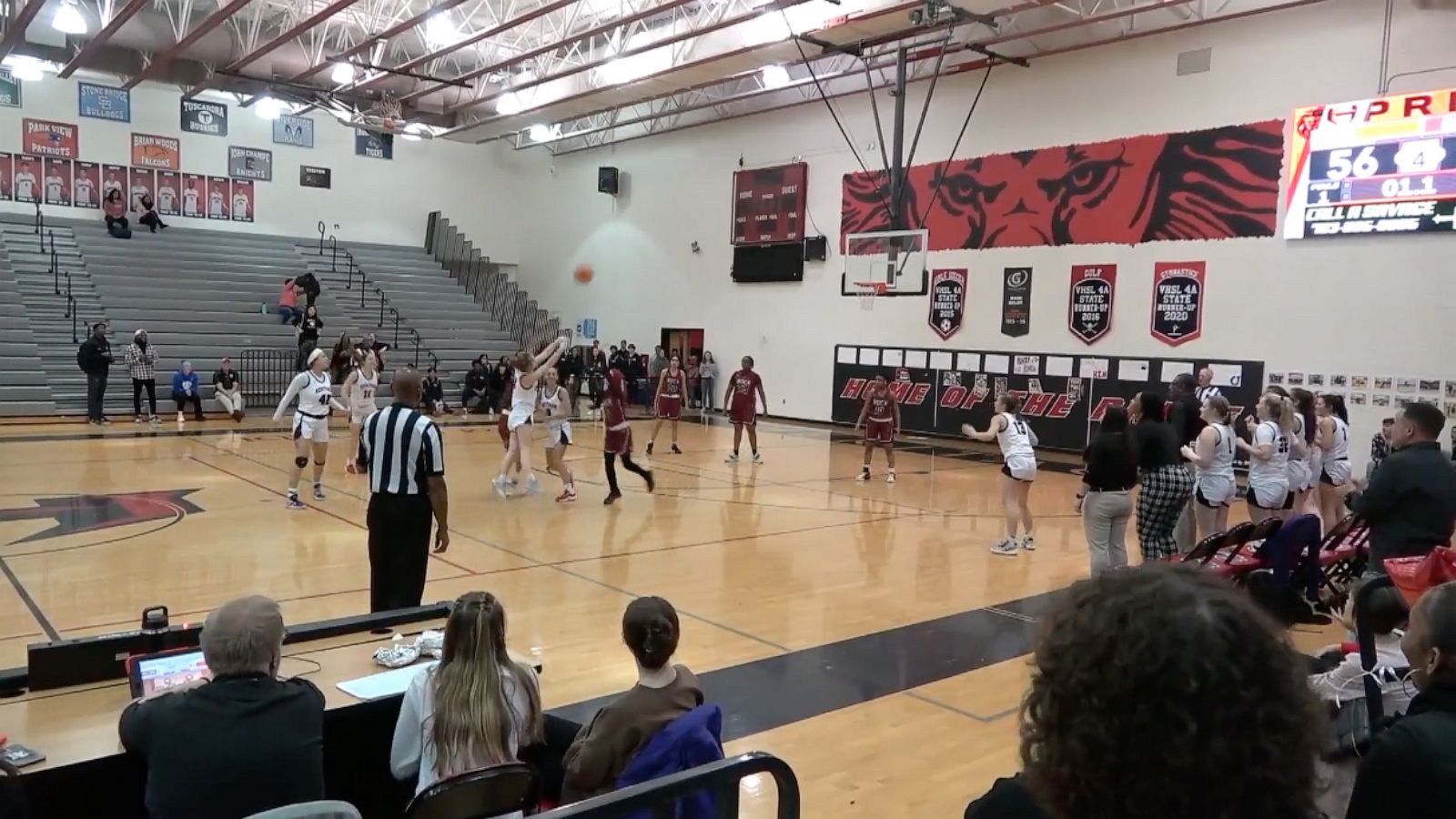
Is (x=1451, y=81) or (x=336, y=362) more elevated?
(x=1451, y=81)

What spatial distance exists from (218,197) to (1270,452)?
83.8 feet

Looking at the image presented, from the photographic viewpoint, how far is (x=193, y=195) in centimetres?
2541

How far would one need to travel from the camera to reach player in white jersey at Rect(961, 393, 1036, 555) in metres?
8.98

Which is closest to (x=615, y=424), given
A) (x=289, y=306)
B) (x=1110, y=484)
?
(x=1110, y=484)

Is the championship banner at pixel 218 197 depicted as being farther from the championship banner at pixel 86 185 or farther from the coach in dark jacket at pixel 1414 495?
the coach in dark jacket at pixel 1414 495

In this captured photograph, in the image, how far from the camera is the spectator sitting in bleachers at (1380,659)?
379 centimetres

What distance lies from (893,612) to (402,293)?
22.0m

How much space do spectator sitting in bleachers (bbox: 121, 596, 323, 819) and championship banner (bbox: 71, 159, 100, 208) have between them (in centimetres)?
2609

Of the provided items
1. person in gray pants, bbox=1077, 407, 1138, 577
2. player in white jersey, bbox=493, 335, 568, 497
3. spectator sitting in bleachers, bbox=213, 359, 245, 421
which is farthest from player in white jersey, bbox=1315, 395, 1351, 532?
spectator sitting in bleachers, bbox=213, 359, 245, 421

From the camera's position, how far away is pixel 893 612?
23.2 feet

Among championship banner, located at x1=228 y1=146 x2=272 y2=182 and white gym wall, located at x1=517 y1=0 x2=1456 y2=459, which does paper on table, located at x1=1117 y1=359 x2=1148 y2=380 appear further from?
championship banner, located at x1=228 y1=146 x2=272 y2=182

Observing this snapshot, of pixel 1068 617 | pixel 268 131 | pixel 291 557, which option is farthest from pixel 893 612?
pixel 268 131

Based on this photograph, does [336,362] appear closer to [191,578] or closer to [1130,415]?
[191,578]

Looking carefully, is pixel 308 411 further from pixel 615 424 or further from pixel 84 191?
pixel 84 191
